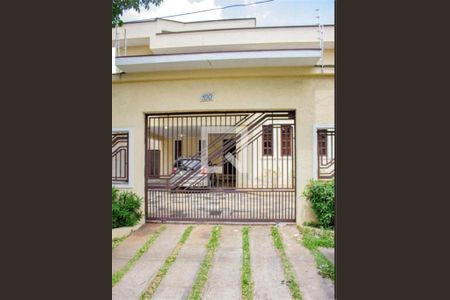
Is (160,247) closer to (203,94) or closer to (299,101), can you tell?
→ (203,94)

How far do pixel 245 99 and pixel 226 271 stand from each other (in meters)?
3.79

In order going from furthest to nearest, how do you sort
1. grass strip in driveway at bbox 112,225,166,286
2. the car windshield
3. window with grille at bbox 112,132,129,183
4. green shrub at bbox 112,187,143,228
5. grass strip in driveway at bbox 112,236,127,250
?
the car windshield < window with grille at bbox 112,132,129,183 < green shrub at bbox 112,187,143,228 < grass strip in driveway at bbox 112,236,127,250 < grass strip in driveway at bbox 112,225,166,286

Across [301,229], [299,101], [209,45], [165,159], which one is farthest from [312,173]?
[209,45]

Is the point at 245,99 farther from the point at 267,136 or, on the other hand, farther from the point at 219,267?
the point at 219,267

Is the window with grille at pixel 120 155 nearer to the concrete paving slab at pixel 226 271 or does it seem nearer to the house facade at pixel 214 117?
the house facade at pixel 214 117

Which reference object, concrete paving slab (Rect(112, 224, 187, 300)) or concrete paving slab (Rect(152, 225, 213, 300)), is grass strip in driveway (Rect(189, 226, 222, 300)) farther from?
concrete paving slab (Rect(112, 224, 187, 300))

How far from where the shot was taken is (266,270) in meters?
4.27

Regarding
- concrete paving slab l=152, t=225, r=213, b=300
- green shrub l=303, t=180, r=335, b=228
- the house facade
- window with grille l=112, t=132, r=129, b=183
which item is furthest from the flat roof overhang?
concrete paving slab l=152, t=225, r=213, b=300

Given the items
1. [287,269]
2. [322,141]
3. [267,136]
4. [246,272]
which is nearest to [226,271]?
[246,272]

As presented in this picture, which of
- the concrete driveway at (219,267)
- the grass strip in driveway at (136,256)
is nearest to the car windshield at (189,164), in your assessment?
the grass strip in driveway at (136,256)

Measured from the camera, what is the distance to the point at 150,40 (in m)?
13.7

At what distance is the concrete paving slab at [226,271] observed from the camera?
3596mm

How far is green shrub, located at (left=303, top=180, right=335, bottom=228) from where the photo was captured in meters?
5.98

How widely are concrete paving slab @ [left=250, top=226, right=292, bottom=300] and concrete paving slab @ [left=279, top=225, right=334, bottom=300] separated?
0.23 meters
